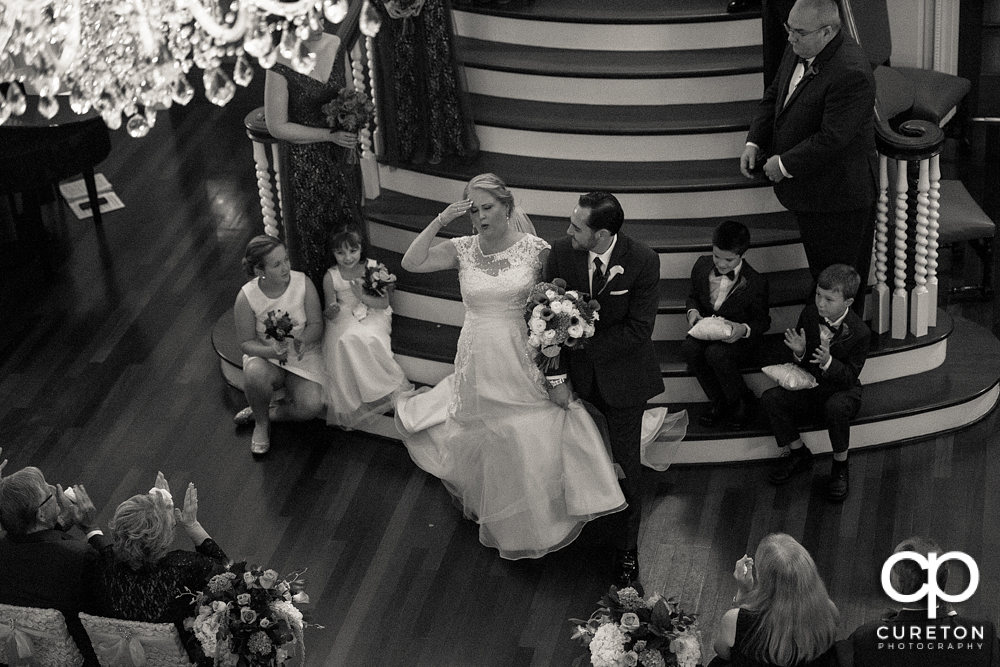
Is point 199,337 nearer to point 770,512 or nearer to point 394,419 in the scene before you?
point 394,419

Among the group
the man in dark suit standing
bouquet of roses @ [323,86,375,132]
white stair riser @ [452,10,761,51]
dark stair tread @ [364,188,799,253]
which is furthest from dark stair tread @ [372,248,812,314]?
white stair riser @ [452,10,761,51]

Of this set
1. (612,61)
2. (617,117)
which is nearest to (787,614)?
(617,117)

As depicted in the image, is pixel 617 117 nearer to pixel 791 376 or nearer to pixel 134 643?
pixel 791 376

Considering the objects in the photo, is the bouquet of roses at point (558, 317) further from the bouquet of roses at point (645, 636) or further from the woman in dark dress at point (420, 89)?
the woman in dark dress at point (420, 89)

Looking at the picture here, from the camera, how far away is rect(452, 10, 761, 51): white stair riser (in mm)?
8062

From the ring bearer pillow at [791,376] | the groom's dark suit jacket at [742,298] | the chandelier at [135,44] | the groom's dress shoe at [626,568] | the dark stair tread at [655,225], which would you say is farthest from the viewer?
the dark stair tread at [655,225]

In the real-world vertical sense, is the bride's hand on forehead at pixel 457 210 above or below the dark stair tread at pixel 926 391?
above

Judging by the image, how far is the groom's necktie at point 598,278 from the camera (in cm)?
595

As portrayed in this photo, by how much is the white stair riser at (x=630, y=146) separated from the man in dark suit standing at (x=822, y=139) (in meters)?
0.79

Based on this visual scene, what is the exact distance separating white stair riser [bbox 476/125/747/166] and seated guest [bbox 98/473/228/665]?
3.44 m

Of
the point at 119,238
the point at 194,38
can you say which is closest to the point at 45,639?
the point at 194,38

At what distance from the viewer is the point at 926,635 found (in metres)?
4.67

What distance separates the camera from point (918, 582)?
4.69 m

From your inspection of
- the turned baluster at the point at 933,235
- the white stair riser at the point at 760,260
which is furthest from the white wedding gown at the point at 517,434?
the turned baluster at the point at 933,235
